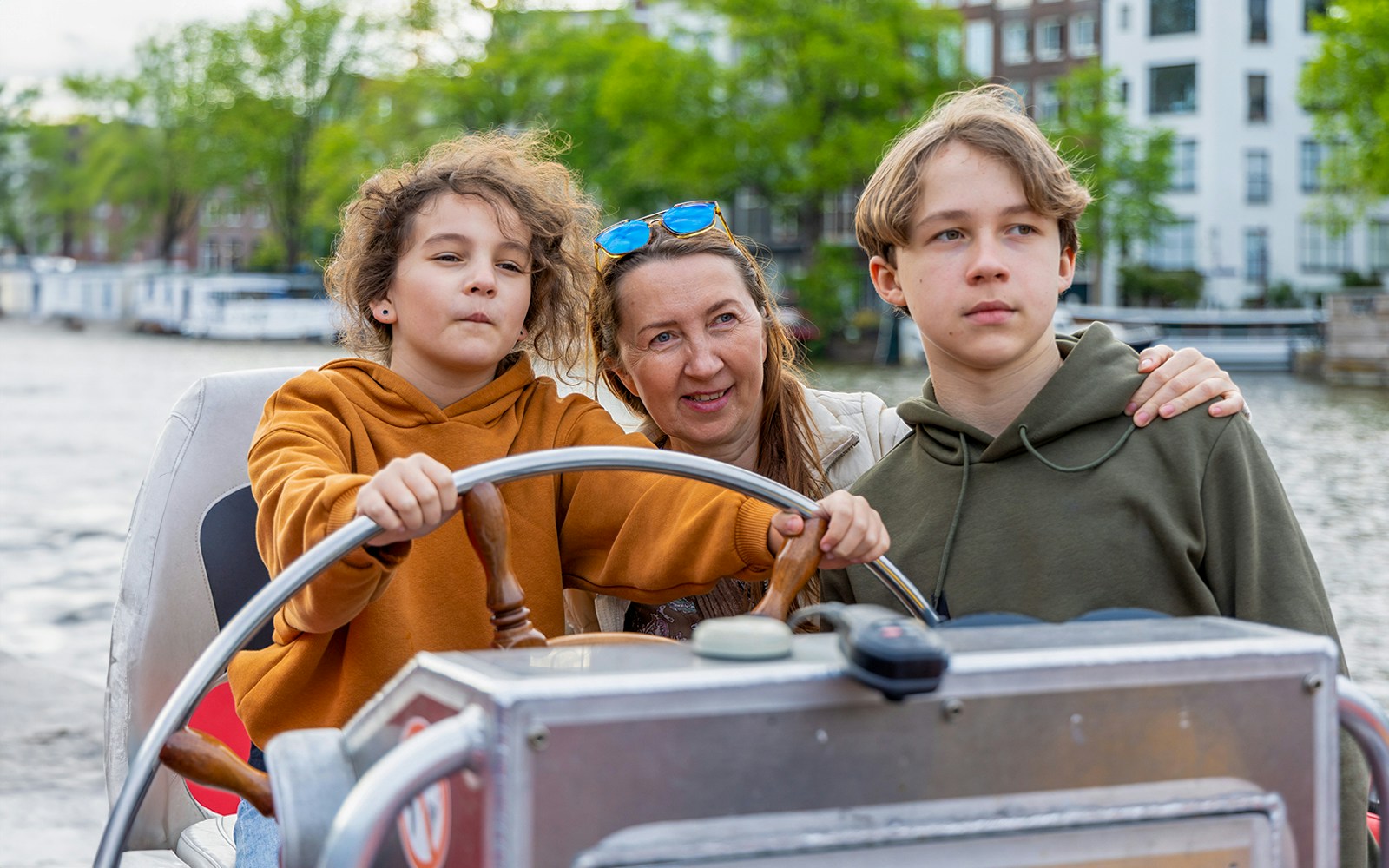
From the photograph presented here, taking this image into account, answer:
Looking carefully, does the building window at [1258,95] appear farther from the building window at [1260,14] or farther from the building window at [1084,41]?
the building window at [1084,41]

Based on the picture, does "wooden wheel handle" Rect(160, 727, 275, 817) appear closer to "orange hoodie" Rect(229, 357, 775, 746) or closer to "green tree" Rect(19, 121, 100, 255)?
"orange hoodie" Rect(229, 357, 775, 746)

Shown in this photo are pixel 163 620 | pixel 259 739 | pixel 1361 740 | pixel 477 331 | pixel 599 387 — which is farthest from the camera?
pixel 599 387

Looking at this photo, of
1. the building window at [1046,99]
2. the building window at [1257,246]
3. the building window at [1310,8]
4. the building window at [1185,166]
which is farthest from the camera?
the building window at [1046,99]

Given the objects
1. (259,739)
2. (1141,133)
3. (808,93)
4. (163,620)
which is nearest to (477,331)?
(259,739)

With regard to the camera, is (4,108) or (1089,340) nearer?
(1089,340)

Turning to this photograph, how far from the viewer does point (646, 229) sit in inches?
98.5

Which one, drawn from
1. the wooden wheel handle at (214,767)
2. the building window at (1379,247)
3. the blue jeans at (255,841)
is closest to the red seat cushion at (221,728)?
the blue jeans at (255,841)

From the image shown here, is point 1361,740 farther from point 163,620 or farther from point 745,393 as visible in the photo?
point 163,620

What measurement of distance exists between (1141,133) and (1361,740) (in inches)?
1330

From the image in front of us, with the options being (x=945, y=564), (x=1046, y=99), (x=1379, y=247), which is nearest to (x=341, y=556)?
(x=945, y=564)

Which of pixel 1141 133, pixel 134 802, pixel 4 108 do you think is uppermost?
pixel 4 108

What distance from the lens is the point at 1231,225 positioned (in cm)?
3778

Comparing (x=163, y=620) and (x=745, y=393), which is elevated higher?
(x=745, y=393)

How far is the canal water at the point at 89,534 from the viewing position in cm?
404
